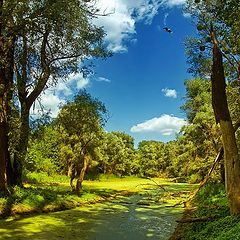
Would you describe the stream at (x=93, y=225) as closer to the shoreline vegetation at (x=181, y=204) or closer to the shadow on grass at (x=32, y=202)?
the shadow on grass at (x=32, y=202)

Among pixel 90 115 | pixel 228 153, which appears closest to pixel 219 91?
pixel 228 153

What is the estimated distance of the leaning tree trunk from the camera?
41.9 ft

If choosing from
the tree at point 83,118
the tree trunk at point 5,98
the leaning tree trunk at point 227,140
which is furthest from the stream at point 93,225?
the tree at point 83,118

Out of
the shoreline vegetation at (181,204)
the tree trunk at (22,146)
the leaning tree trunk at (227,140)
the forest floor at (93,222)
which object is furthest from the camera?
the tree trunk at (22,146)

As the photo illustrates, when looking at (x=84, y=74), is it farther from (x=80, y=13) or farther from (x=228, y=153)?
(x=228, y=153)

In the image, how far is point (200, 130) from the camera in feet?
136

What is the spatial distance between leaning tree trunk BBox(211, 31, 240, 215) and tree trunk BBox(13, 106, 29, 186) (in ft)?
47.0

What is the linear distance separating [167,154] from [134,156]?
31.1 feet

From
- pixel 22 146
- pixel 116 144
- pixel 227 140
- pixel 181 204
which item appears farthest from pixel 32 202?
pixel 116 144

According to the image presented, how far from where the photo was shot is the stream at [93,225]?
639 inches

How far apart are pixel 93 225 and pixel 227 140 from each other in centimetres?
939

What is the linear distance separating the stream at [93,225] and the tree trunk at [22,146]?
168 inches

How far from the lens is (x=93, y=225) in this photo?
19219 mm

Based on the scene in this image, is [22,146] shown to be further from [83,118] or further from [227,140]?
[227,140]
